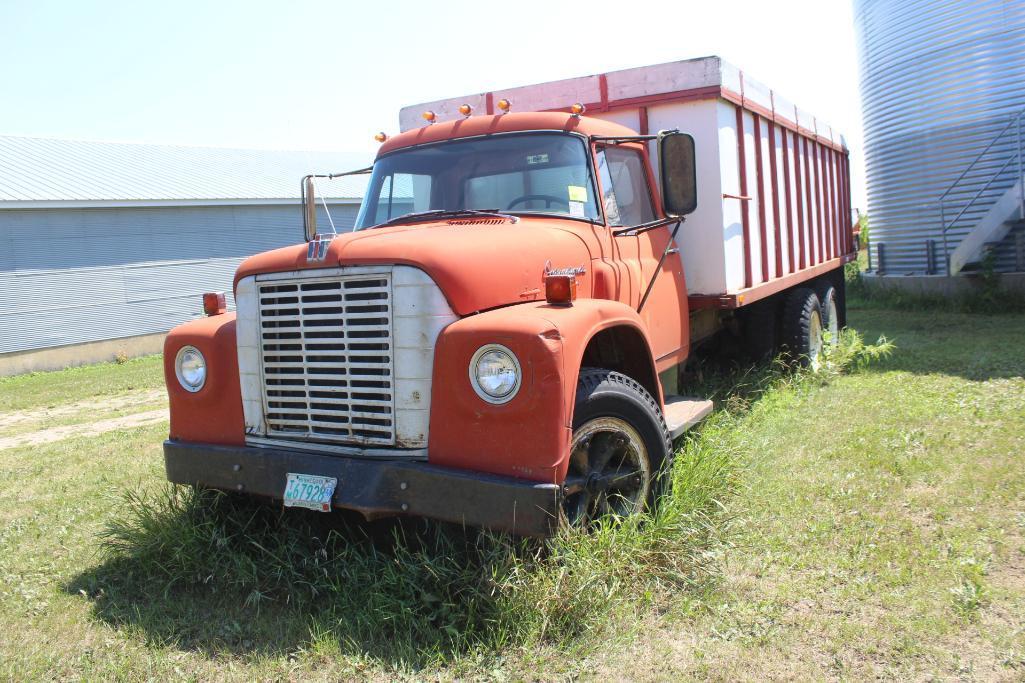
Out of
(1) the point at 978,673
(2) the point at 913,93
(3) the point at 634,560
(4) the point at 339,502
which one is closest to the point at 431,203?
(4) the point at 339,502

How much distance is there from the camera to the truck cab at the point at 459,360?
354 cm

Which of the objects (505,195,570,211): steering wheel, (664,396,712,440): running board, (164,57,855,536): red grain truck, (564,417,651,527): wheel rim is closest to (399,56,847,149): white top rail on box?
(164,57,855,536): red grain truck

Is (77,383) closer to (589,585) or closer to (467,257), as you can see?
(467,257)

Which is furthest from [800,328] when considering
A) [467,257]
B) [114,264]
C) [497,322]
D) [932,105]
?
[114,264]

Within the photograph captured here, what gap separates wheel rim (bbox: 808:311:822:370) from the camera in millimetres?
8570

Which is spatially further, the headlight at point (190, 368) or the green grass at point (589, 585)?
the headlight at point (190, 368)

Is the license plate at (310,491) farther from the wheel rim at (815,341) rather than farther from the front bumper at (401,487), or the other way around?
the wheel rim at (815,341)

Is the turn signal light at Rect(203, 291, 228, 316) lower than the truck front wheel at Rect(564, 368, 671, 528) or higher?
higher

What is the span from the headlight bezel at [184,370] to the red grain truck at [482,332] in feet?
0.04

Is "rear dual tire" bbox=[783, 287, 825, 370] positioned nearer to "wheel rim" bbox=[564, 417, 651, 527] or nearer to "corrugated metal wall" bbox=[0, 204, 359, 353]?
"wheel rim" bbox=[564, 417, 651, 527]

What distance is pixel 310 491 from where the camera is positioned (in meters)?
3.88

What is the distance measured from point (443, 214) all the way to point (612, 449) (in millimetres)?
1735

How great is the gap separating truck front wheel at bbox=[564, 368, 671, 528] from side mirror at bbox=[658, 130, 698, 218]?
1.26 meters

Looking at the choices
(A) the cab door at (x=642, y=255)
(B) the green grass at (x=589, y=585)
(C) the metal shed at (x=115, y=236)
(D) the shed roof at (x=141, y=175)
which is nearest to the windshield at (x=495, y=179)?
(A) the cab door at (x=642, y=255)
